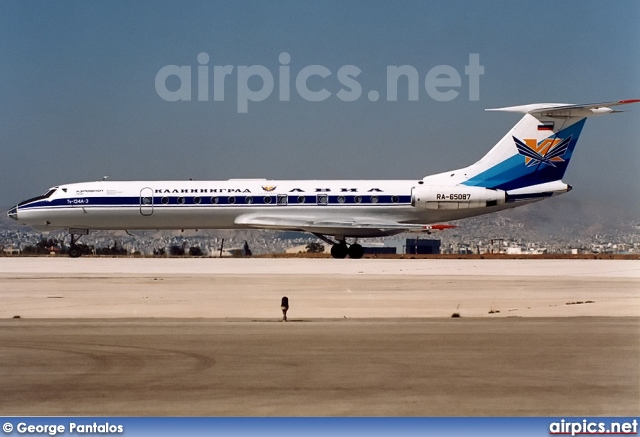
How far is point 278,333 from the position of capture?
14789 mm

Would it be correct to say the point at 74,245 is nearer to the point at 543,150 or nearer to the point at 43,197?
the point at 43,197

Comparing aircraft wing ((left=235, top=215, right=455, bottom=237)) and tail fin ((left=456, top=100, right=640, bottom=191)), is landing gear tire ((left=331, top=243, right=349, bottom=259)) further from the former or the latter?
tail fin ((left=456, top=100, right=640, bottom=191))

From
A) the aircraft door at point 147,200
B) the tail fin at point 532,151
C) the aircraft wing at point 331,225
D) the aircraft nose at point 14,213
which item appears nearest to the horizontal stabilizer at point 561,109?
the tail fin at point 532,151

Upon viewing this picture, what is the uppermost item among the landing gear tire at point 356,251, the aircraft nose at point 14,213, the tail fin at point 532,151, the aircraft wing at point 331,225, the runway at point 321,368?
the tail fin at point 532,151

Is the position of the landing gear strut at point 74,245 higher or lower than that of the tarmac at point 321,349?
higher

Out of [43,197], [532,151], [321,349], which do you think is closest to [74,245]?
[43,197]

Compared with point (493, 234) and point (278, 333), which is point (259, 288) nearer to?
Result: point (278, 333)

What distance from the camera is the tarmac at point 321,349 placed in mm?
9180

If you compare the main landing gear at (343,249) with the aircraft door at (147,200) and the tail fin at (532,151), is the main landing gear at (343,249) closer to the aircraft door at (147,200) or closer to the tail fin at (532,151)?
the tail fin at (532,151)

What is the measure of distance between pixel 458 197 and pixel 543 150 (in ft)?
14.9

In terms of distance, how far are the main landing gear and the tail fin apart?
6.00 metres

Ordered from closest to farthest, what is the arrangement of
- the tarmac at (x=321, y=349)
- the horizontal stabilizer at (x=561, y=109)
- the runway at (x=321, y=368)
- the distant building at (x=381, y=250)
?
the runway at (x=321, y=368)
the tarmac at (x=321, y=349)
the horizontal stabilizer at (x=561, y=109)
the distant building at (x=381, y=250)

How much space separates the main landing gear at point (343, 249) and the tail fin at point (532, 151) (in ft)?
19.7

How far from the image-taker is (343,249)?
45.5 meters
